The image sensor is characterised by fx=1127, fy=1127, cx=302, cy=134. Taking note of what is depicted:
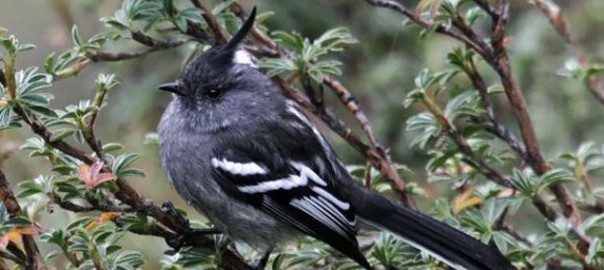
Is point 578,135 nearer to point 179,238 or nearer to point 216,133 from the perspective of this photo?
point 216,133

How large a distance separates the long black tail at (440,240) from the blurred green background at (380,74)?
60.7 inches

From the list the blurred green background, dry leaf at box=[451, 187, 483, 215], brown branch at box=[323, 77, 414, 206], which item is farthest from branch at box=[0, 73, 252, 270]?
the blurred green background

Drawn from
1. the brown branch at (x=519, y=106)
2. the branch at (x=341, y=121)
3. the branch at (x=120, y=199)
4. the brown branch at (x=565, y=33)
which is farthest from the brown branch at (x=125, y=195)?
the brown branch at (x=565, y=33)

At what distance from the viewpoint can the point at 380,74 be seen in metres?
5.52

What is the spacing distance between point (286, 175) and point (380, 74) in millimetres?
1703

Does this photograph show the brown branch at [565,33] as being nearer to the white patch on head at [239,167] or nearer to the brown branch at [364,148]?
the brown branch at [364,148]

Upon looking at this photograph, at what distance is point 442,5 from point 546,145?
204 cm

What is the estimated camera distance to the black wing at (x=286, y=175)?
3.82 m

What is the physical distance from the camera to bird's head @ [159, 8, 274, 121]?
4.12 m

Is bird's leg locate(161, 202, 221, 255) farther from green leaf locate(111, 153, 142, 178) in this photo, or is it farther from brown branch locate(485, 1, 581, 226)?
Answer: brown branch locate(485, 1, 581, 226)

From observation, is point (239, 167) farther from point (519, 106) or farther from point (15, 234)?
point (15, 234)

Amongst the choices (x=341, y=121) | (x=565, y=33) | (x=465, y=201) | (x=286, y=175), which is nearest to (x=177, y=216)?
(x=286, y=175)

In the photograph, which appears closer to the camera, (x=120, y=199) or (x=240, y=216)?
(x=120, y=199)

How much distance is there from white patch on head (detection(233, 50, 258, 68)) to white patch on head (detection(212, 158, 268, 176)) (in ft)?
1.15
